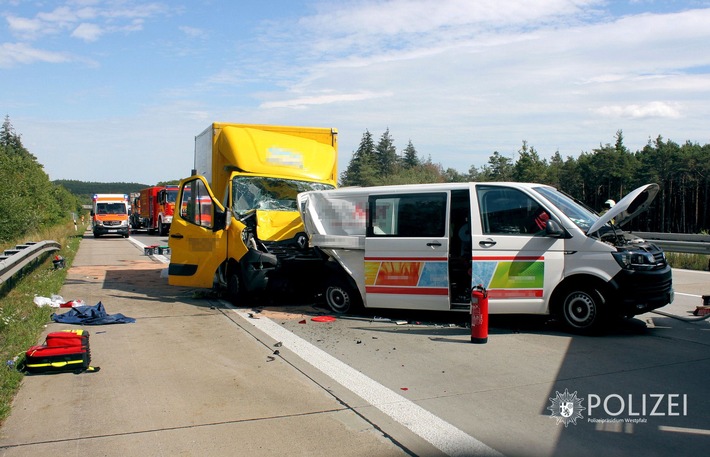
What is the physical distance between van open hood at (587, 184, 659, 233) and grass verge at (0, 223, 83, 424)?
22.3 ft

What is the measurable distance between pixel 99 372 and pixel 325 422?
2.94m

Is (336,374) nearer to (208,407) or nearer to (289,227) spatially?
(208,407)

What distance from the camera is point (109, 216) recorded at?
3841 cm

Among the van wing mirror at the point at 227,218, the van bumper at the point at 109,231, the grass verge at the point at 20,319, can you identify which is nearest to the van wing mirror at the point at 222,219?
the van wing mirror at the point at 227,218

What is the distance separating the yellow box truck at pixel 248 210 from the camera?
1085 centimetres

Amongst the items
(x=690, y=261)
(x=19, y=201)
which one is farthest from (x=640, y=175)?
(x=19, y=201)

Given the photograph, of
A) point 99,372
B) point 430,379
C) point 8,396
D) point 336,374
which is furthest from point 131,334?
point 430,379

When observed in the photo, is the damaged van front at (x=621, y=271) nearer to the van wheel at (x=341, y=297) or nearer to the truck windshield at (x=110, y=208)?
the van wheel at (x=341, y=297)

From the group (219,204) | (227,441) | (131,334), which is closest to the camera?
(227,441)

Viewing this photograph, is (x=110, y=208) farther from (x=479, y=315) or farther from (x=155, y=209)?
Result: (x=479, y=315)

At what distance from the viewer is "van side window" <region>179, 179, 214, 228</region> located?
11.6 meters

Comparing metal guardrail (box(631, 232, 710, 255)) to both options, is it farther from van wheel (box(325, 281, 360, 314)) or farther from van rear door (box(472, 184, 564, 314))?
van wheel (box(325, 281, 360, 314))

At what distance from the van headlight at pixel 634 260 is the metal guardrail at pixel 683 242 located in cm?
884

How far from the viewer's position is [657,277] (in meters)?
8.00
